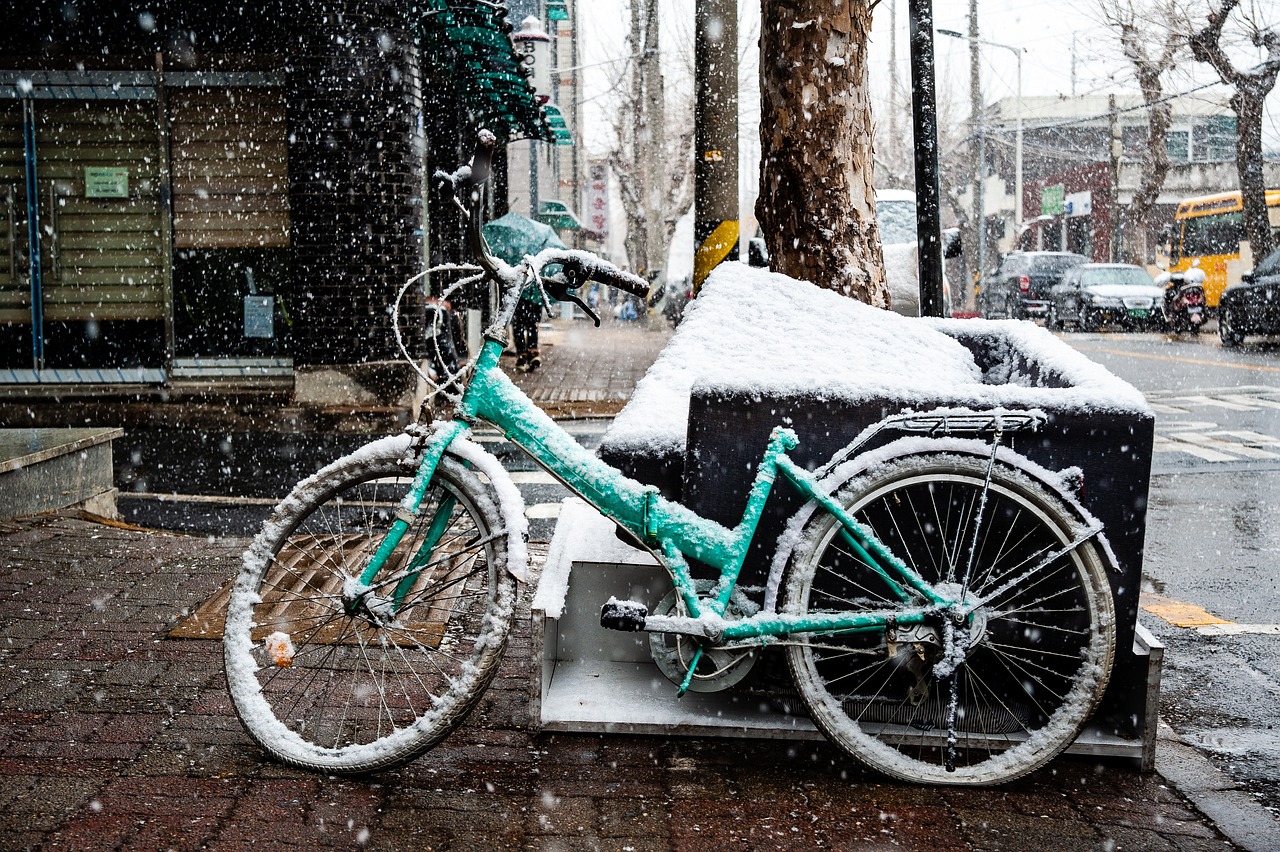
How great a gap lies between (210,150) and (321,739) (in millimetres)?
10703

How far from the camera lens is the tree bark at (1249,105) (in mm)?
26469

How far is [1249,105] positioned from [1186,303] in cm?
555

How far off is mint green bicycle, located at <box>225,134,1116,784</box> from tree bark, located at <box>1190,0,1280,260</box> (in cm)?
2680

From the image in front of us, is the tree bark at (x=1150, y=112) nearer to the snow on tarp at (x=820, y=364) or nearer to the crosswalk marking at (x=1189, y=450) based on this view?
the crosswalk marking at (x=1189, y=450)

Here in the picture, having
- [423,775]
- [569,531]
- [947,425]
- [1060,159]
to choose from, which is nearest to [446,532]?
[423,775]

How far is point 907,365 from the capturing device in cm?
355

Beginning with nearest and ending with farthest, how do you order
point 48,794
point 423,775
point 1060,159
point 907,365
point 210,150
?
point 48,794, point 423,775, point 907,365, point 210,150, point 1060,159

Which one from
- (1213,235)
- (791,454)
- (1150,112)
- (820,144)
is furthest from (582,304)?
(1150,112)

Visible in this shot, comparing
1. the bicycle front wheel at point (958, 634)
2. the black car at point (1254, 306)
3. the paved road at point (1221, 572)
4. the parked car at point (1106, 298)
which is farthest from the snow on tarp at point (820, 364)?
the parked car at point (1106, 298)

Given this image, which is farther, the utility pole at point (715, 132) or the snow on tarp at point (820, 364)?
the utility pole at point (715, 132)

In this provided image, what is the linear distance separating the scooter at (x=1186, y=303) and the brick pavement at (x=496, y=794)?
79.0ft

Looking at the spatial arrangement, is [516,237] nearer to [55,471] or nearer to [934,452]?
[55,471]

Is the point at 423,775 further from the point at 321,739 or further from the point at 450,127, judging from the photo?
the point at 450,127

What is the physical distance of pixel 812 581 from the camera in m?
3.10
